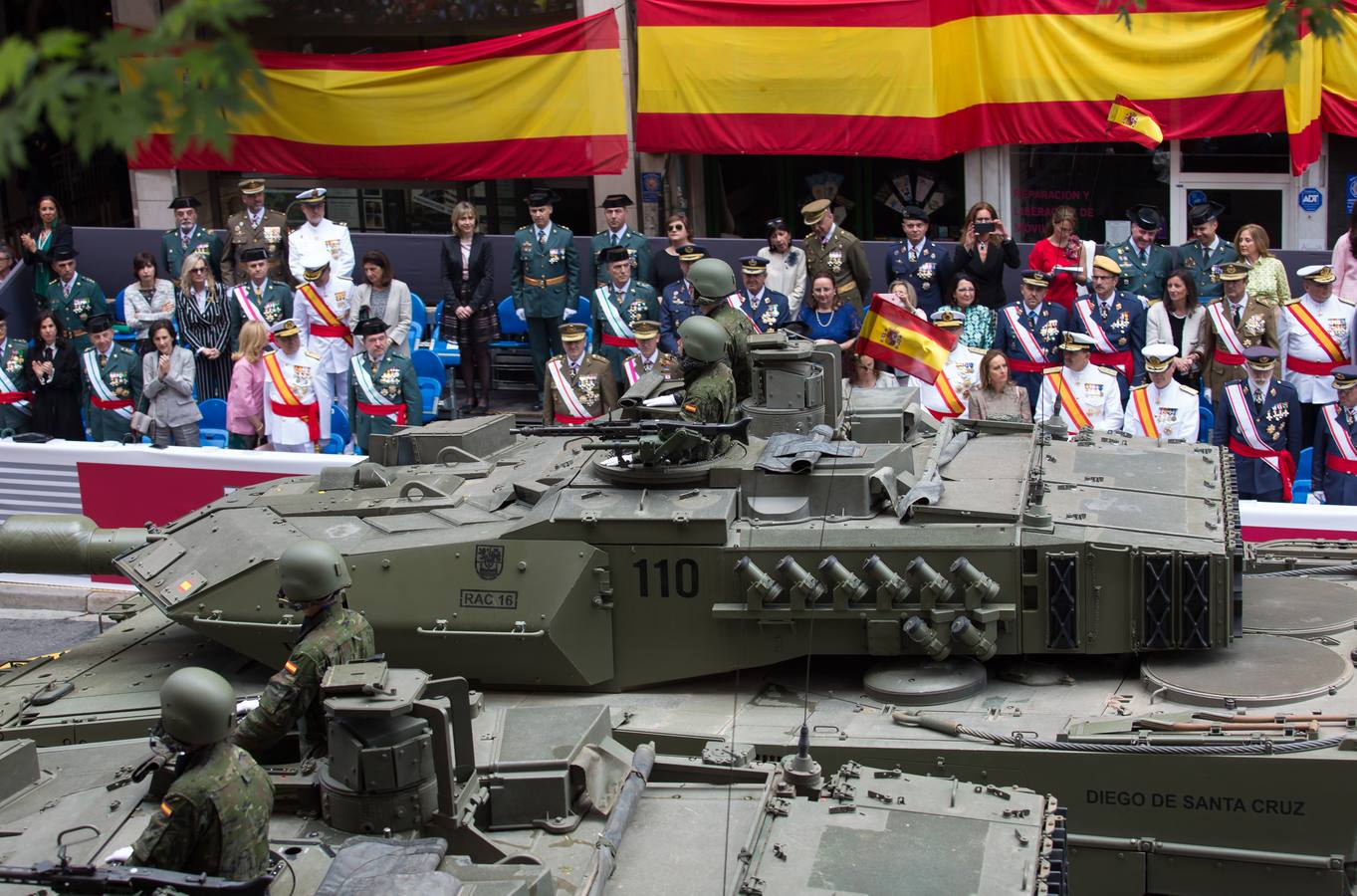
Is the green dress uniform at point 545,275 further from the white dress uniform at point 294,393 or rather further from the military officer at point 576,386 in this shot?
the white dress uniform at point 294,393

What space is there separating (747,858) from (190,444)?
1131 cm

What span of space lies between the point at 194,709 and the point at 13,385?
1295 cm

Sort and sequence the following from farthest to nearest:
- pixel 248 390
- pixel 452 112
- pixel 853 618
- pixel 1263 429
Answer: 1. pixel 452 112
2. pixel 248 390
3. pixel 1263 429
4. pixel 853 618

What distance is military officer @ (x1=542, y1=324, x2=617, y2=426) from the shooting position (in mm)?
17766

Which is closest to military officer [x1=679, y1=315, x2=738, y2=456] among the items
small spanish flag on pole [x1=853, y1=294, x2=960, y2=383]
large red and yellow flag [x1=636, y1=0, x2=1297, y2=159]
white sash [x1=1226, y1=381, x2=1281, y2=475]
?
small spanish flag on pole [x1=853, y1=294, x2=960, y2=383]

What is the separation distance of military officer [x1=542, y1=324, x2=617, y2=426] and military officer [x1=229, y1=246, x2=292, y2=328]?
12.0 feet

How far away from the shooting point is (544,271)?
63.8 feet

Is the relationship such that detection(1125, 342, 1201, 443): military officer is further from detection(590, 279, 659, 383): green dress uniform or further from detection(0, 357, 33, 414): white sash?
detection(0, 357, 33, 414): white sash

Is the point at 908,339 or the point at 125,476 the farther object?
the point at 125,476

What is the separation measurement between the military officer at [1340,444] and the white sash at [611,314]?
6872 millimetres

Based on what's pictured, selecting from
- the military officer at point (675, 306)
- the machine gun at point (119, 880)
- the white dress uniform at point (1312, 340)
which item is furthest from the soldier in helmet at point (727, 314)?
the white dress uniform at point (1312, 340)

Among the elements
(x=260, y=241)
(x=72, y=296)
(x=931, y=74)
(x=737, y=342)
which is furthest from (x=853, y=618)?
(x=72, y=296)

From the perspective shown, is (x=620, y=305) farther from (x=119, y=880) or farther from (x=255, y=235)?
(x=119, y=880)

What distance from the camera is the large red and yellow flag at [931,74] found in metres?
18.7
